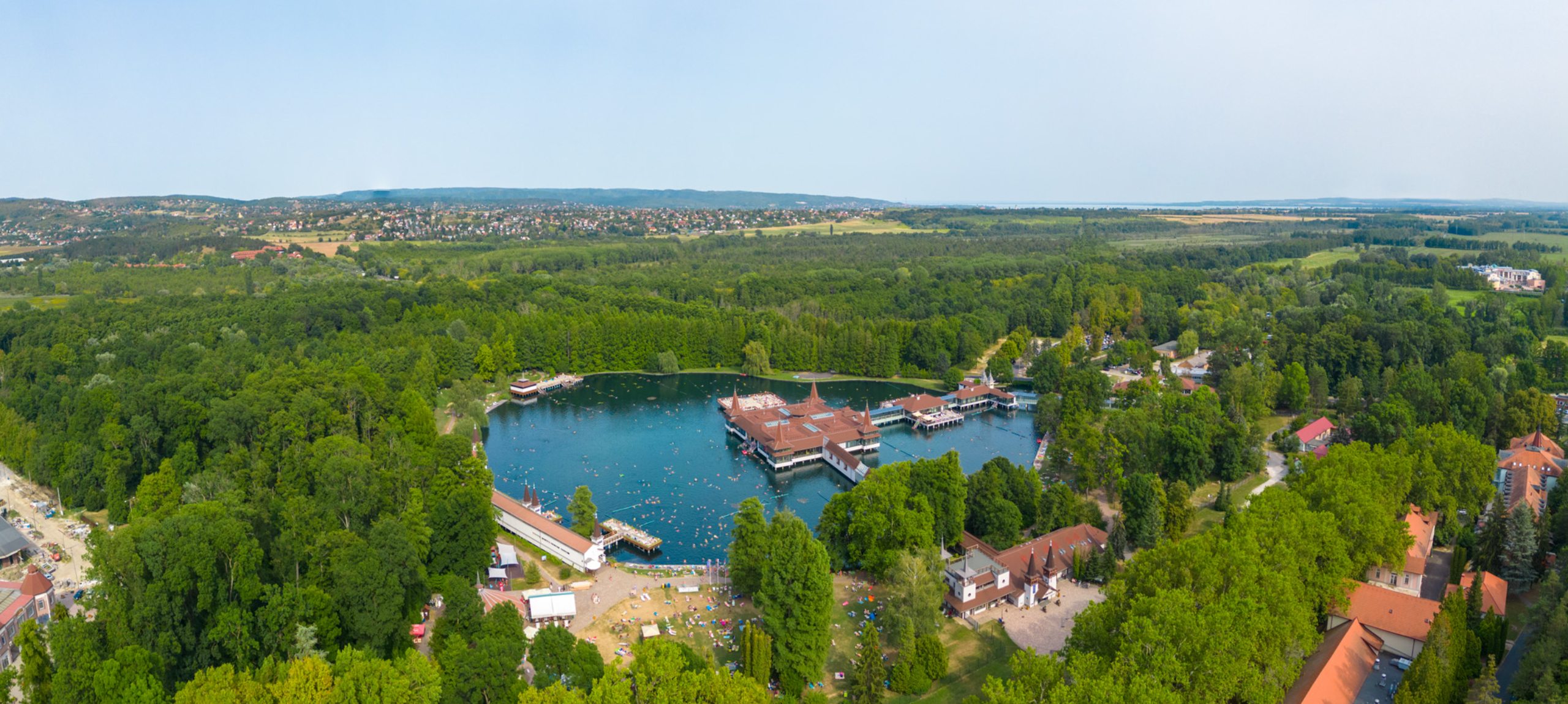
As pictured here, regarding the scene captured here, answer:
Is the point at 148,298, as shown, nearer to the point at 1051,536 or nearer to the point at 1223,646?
the point at 1051,536

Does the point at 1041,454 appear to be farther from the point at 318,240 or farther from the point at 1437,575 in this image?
the point at 318,240

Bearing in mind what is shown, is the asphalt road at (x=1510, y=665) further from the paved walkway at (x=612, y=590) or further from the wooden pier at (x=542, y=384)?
the wooden pier at (x=542, y=384)

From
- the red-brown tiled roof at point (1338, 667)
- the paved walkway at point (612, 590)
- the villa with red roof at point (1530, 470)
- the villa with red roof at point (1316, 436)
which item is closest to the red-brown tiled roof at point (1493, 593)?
the red-brown tiled roof at point (1338, 667)

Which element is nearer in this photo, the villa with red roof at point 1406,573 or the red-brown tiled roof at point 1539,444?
the villa with red roof at point 1406,573

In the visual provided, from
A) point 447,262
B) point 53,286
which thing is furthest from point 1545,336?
point 53,286

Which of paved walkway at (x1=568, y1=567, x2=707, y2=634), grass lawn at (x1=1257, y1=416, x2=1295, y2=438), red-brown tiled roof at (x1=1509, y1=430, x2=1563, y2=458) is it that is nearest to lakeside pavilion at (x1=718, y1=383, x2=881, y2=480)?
paved walkway at (x1=568, y1=567, x2=707, y2=634)
